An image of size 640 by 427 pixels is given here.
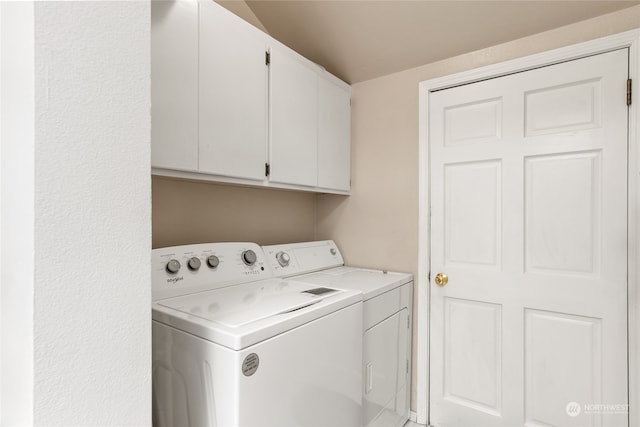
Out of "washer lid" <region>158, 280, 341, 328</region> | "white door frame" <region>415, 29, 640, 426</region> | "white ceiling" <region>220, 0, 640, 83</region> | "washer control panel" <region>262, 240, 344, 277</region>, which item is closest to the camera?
"washer lid" <region>158, 280, 341, 328</region>

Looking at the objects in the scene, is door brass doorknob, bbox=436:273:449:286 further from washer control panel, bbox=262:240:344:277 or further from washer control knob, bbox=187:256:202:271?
washer control knob, bbox=187:256:202:271

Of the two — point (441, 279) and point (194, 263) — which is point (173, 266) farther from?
point (441, 279)

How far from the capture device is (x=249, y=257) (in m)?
1.60

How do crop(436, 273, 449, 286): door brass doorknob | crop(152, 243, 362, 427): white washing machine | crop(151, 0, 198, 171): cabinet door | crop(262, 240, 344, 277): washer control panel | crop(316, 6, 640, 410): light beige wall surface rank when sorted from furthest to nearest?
crop(316, 6, 640, 410): light beige wall surface < crop(436, 273, 449, 286): door brass doorknob < crop(262, 240, 344, 277): washer control panel < crop(151, 0, 198, 171): cabinet door < crop(152, 243, 362, 427): white washing machine

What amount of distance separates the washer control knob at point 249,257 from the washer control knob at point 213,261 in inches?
6.2

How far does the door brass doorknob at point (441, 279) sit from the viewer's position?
6.20ft

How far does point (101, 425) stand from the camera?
639 millimetres

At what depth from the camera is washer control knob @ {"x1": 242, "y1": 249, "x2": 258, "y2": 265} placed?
1.59 metres

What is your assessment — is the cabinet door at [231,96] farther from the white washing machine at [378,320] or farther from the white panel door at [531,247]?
the white panel door at [531,247]

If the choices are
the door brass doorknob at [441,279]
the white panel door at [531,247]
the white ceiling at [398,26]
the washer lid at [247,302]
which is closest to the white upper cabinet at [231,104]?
the white ceiling at [398,26]

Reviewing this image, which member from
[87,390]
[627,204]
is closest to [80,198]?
[87,390]

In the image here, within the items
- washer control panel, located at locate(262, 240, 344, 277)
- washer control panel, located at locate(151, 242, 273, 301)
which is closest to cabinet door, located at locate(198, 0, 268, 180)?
washer control panel, located at locate(151, 242, 273, 301)

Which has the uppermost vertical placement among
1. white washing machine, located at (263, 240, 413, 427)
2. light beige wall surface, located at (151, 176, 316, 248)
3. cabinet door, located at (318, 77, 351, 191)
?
cabinet door, located at (318, 77, 351, 191)

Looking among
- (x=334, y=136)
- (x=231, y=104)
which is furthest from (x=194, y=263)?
(x=334, y=136)
